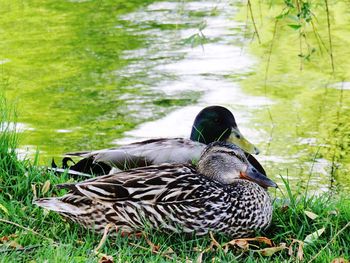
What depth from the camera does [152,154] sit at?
6.51 m

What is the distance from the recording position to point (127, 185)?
5340 millimetres

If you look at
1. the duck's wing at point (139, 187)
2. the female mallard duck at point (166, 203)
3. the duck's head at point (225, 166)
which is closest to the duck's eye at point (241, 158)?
the duck's head at point (225, 166)

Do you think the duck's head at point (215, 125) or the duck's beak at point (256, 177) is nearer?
the duck's beak at point (256, 177)

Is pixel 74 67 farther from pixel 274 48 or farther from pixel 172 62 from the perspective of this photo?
pixel 274 48

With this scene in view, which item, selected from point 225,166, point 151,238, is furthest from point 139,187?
point 225,166

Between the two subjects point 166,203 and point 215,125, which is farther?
point 215,125

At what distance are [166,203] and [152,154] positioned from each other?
4.28 ft

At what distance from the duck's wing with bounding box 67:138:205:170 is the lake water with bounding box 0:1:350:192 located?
154cm

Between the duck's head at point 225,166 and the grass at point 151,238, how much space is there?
28cm

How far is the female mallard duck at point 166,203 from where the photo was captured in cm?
521

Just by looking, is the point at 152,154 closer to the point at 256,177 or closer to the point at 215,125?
the point at 256,177

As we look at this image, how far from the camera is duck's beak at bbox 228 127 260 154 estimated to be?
7.46 meters

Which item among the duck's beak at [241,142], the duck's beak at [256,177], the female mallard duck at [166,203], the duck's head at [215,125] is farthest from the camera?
the duck's head at [215,125]

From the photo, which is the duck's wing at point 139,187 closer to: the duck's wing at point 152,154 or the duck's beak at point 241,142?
the duck's wing at point 152,154
